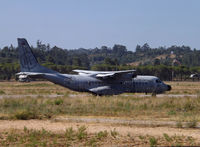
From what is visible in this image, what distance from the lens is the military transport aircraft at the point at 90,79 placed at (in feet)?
126

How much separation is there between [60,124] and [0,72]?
89.5 metres

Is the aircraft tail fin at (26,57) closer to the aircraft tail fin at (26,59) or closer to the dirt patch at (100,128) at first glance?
the aircraft tail fin at (26,59)

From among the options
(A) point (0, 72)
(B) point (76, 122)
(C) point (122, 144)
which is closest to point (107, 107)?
(B) point (76, 122)

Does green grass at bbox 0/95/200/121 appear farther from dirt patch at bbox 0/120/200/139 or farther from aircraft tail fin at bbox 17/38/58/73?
aircraft tail fin at bbox 17/38/58/73

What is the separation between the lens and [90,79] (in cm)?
3988

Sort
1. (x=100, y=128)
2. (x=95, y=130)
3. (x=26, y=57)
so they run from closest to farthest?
(x=95, y=130)
(x=100, y=128)
(x=26, y=57)

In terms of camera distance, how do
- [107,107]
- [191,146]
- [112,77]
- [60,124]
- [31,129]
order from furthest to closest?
1. [112,77]
2. [107,107]
3. [60,124]
4. [31,129]
5. [191,146]

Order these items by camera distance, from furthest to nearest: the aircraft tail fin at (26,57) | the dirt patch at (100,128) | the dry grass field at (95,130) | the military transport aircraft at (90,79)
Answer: the military transport aircraft at (90,79) < the aircraft tail fin at (26,57) < the dirt patch at (100,128) < the dry grass field at (95,130)

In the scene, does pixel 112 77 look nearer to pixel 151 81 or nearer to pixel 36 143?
pixel 151 81

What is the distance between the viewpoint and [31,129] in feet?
58.6

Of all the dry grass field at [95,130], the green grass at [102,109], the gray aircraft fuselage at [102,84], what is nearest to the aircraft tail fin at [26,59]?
the gray aircraft fuselage at [102,84]

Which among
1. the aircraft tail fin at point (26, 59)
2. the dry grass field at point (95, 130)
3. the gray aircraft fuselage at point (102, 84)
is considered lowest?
the dry grass field at point (95, 130)

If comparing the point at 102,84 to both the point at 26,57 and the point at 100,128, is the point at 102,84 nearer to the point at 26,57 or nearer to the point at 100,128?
the point at 26,57

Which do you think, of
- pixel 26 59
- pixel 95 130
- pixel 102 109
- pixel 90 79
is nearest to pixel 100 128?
pixel 95 130
